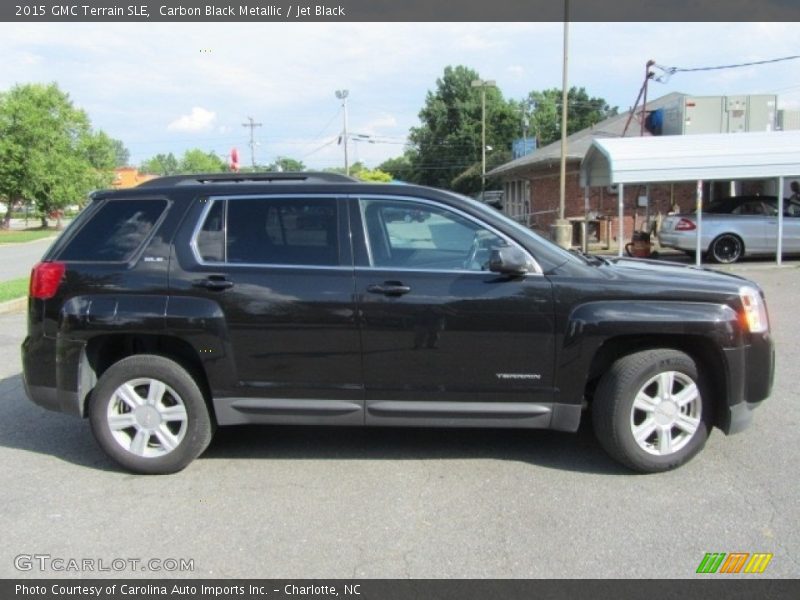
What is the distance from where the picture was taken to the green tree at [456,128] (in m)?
67.6

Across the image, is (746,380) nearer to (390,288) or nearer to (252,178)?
(390,288)

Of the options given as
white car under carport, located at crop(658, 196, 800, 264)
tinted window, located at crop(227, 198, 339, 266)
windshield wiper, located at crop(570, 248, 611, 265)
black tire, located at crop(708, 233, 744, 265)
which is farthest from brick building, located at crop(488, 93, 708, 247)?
tinted window, located at crop(227, 198, 339, 266)

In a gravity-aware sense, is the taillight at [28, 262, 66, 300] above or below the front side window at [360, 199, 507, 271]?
below

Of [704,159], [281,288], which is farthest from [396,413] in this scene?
[704,159]

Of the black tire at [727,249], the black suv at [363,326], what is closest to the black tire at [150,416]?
the black suv at [363,326]

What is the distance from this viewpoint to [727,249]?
611 inches

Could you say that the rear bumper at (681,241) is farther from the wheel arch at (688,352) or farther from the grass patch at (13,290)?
the grass patch at (13,290)

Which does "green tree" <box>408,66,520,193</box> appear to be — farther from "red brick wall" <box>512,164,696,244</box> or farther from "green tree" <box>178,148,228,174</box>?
"green tree" <box>178,148,228,174</box>

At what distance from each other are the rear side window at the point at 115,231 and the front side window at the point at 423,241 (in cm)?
146

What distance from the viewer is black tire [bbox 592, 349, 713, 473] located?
13.5 feet

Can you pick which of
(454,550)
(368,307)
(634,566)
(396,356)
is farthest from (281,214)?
(634,566)

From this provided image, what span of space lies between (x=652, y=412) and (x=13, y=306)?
433 inches

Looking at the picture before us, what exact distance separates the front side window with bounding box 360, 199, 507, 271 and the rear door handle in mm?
942
